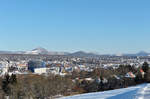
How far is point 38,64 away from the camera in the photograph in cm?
10325

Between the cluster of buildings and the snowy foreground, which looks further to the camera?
the cluster of buildings

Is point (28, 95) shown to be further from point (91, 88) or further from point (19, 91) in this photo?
point (91, 88)

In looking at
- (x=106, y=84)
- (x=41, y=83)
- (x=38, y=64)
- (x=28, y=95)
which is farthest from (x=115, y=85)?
(x=38, y=64)

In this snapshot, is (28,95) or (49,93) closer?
(28,95)

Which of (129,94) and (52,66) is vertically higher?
(129,94)

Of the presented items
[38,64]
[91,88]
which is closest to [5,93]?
[91,88]

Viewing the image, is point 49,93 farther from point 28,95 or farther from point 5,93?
point 5,93

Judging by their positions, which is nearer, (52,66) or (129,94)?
(129,94)

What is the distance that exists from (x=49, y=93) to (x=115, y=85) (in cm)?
1252

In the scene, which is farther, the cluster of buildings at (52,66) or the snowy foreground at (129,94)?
the cluster of buildings at (52,66)

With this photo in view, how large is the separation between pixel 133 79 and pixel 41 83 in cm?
1660

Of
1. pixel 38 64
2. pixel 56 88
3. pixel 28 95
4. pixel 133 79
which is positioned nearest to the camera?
pixel 28 95

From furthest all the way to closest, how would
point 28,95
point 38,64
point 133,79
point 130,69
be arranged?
point 38,64
point 130,69
point 133,79
point 28,95

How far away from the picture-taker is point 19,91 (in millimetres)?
26891
